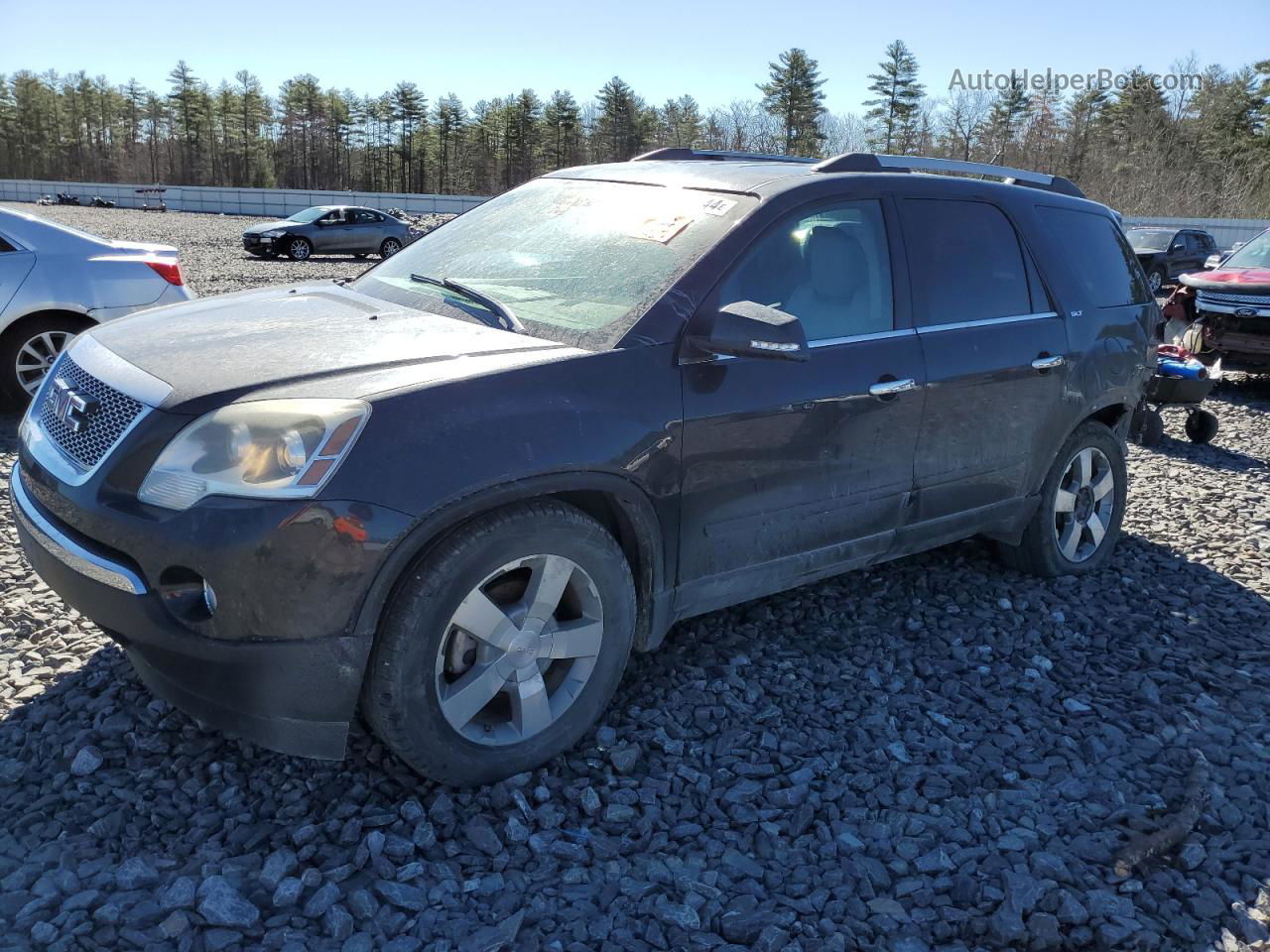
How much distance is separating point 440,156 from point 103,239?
89.0 m

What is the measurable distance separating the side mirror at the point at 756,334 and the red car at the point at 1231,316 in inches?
370

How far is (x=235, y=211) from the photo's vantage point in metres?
50.1

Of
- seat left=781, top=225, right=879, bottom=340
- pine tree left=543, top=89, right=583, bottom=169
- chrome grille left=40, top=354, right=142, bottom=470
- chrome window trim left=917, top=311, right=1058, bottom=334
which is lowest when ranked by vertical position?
chrome grille left=40, top=354, right=142, bottom=470

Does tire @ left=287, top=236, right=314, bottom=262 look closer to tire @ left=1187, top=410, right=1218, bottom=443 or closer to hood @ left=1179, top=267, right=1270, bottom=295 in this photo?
hood @ left=1179, top=267, right=1270, bottom=295

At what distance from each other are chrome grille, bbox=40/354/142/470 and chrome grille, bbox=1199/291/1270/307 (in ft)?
36.2

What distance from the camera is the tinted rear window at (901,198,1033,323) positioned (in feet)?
13.2

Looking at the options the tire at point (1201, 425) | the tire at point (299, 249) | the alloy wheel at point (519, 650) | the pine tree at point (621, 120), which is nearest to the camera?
the alloy wheel at point (519, 650)

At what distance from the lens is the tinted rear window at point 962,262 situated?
4012mm

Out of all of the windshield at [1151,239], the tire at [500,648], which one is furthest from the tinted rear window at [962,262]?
the windshield at [1151,239]

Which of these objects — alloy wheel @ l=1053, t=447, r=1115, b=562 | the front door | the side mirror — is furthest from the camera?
alloy wheel @ l=1053, t=447, r=1115, b=562

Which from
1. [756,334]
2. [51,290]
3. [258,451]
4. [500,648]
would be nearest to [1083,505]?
[756,334]

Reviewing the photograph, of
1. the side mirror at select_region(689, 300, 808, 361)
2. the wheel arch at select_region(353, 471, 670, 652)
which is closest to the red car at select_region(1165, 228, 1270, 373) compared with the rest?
the side mirror at select_region(689, 300, 808, 361)

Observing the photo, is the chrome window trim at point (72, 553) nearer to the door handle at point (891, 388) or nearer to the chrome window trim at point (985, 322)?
the door handle at point (891, 388)

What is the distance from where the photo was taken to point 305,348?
9.86 ft
